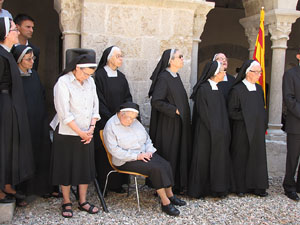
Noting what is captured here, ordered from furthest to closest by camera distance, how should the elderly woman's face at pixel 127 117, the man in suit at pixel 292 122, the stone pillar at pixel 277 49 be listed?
1. the stone pillar at pixel 277 49
2. the man in suit at pixel 292 122
3. the elderly woman's face at pixel 127 117

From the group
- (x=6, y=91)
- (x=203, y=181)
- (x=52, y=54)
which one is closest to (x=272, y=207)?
(x=203, y=181)

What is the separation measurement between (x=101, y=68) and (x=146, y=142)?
3.61 ft

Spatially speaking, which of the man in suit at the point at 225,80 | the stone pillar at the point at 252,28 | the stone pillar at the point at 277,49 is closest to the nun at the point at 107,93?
the man in suit at the point at 225,80

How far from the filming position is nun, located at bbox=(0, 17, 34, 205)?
3.52m

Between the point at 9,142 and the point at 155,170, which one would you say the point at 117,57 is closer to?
the point at 155,170

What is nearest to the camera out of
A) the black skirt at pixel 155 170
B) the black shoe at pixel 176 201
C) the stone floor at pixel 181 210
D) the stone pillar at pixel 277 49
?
the stone floor at pixel 181 210

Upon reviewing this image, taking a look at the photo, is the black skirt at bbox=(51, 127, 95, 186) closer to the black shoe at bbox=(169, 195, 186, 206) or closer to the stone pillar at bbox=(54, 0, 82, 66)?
the black shoe at bbox=(169, 195, 186, 206)

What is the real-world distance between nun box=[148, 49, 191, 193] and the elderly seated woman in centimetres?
35

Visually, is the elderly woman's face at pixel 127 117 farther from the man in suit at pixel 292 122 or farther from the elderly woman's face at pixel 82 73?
the man in suit at pixel 292 122

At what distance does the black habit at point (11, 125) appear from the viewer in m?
3.51

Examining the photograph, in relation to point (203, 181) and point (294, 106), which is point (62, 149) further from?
point (294, 106)

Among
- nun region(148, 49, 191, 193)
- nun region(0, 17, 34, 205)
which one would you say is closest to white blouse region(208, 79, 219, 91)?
nun region(148, 49, 191, 193)

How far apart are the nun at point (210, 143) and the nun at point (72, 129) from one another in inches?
54.6

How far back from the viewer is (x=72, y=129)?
3.73 metres
